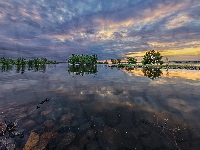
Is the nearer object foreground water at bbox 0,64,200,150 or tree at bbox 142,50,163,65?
foreground water at bbox 0,64,200,150

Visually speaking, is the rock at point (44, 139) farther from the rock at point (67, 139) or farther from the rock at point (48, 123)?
the rock at point (48, 123)

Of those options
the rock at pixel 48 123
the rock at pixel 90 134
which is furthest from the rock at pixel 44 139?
the rock at pixel 90 134

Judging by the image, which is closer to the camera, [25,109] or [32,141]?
[32,141]

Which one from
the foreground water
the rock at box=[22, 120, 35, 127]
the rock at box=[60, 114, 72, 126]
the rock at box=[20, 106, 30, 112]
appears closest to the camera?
the foreground water

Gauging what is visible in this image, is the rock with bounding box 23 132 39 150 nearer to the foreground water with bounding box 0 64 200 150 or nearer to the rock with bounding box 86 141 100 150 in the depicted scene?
the foreground water with bounding box 0 64 200 150

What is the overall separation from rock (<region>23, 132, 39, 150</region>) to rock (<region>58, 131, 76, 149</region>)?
2.22 meters

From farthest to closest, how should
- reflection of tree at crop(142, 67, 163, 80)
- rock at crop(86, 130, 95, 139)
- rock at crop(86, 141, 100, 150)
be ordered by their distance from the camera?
1. reflection of tree at crop(142, 67, 163, 80)
2. rock at crop(86, 130, 95, 139)
3. rock at crop(86, 141, 100, 150)

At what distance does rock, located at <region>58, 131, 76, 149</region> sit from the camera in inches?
432

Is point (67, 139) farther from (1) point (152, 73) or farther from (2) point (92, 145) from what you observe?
(1) point (152, 73)

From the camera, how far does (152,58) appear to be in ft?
478

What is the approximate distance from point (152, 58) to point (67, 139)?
148931 millimetres

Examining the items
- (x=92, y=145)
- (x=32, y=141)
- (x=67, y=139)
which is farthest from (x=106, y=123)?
(x=32, y=141)

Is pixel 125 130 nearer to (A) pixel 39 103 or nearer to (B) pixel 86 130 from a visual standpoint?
(B) pixel 86 130

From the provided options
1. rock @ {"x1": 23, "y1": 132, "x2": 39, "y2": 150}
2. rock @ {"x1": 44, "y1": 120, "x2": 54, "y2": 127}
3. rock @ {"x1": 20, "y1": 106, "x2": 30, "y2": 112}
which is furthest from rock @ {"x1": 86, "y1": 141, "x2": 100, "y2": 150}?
rock @ {"x1": 20, "y1": 106, "x2": 30, "y2": 112}
